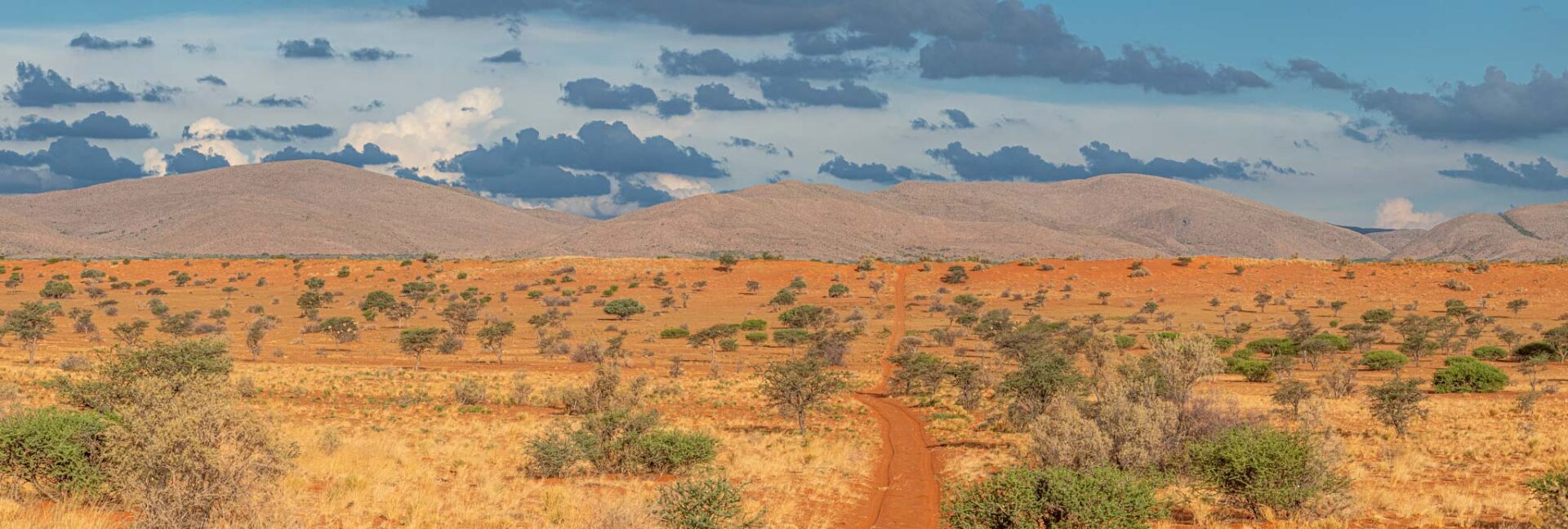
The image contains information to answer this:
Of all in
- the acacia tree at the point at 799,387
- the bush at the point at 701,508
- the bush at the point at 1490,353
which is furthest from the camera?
the bush at the point at 1490,353

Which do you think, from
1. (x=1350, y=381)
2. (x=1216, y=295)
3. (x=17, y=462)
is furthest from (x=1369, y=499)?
(x=1216, y=295)

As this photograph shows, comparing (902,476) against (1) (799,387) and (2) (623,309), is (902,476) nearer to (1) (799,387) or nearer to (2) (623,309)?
(1) (799,387)

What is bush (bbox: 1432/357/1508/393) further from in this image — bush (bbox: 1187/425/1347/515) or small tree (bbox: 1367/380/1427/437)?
bush (bbox: 1187/425/1347/515)

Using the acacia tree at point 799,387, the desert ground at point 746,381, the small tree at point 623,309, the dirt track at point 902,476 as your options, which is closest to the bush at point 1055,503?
the desert ground at point 746,381

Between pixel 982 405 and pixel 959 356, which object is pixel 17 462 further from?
pixel 959 356

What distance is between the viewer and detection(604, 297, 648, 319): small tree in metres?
74.4

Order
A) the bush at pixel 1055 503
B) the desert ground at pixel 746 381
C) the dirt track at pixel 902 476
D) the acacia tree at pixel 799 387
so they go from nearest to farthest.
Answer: the bush at pixel 1055 503 → the desert ground at pixel 746 381 → the dirt track at pixel 902 476 → the acacia tree at pixel 799 387

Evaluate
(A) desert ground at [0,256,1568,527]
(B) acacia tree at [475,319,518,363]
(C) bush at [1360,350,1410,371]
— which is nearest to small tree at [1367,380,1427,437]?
(A) desert ground at [0,256,1568,527]

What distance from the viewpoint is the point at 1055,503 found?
14641 mm

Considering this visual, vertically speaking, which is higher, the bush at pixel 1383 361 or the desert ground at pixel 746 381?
the desert ground at pixel 746 381

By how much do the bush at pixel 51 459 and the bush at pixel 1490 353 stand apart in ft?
189

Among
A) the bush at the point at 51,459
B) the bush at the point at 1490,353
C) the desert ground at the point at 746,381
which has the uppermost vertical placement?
the bush at the point at 51,459

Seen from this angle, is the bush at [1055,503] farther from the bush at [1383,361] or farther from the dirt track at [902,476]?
the bush at [1383,361]

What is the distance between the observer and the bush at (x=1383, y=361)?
49625 millimetres
